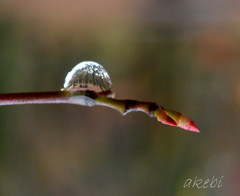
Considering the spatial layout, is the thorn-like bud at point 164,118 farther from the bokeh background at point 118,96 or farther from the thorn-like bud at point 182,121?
the bokeh background at point 118,96

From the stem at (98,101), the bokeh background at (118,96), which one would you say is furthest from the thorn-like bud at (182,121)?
the bokeh background at (118,96)

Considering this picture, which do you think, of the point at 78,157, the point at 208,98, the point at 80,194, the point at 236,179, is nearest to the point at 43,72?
the point at 78,157

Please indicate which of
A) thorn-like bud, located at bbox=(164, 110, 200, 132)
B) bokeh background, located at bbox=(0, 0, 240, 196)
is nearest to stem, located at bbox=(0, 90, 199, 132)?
thorn-like bud, located at bbox=(164, 110, 200, 132)

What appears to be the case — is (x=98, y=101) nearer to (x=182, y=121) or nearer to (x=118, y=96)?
(x=182, y=121)

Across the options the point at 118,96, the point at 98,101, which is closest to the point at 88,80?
the point at 98,101

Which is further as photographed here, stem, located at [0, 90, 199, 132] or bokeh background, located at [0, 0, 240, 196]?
bokeh background, located at [0, 0, 240, 196]

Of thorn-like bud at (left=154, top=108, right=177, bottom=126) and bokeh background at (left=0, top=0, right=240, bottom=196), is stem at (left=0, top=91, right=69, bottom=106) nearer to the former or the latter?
thorn-like bud at (left=154, top=108, right=177, bottom=126)
